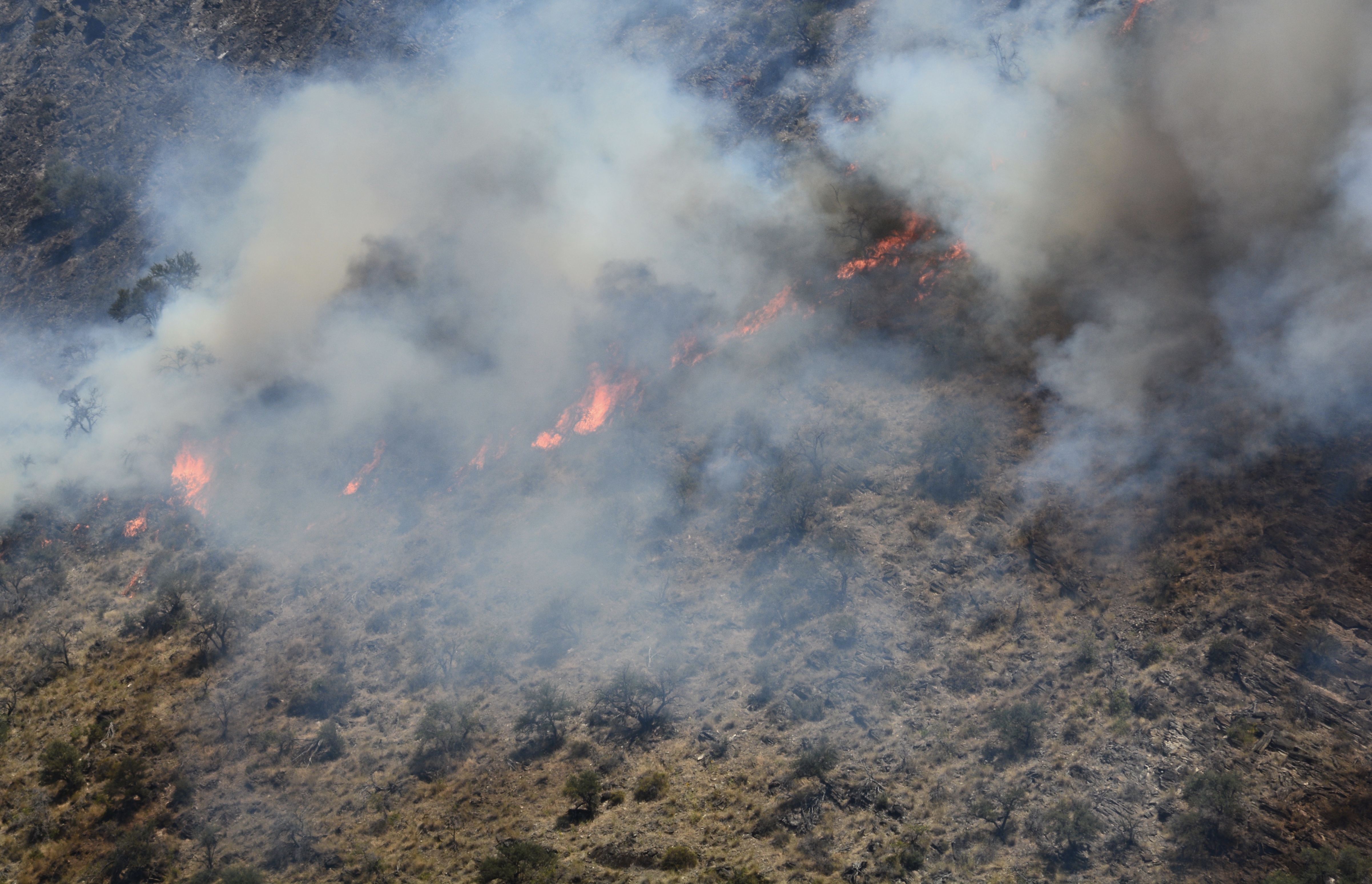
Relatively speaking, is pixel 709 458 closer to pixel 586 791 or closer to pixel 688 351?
pixel 688 351

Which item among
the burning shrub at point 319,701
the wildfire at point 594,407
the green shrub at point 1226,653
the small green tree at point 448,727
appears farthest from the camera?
the wildfire at point 594,407

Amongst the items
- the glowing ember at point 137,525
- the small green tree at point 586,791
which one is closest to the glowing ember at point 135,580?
the glowing ember at point 137,525

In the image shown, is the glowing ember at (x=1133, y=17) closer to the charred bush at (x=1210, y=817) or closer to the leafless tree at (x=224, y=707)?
the charred bush at (x=1210, y=817)

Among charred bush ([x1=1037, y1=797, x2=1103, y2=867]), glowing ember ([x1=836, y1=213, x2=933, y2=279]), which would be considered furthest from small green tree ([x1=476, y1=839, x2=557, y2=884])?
glowing ember ([x1=836, y1=213, x2=933, y2=279])

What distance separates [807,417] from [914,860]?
15684 mm

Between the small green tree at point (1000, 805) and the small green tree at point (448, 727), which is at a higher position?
the small green tree at point (448, 727)

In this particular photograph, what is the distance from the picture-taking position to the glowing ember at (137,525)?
30.5 meters

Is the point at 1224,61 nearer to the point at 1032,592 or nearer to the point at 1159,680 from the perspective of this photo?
the point at 1032,592

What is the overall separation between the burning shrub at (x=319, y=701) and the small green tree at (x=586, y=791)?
331 inches

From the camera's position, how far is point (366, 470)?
3127 cm

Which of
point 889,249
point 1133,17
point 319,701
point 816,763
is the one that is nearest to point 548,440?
point 319,701

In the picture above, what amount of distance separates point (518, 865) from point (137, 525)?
910 inches

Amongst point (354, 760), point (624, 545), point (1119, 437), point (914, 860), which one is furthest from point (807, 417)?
point (354, 760)

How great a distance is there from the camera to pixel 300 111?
42906mm
